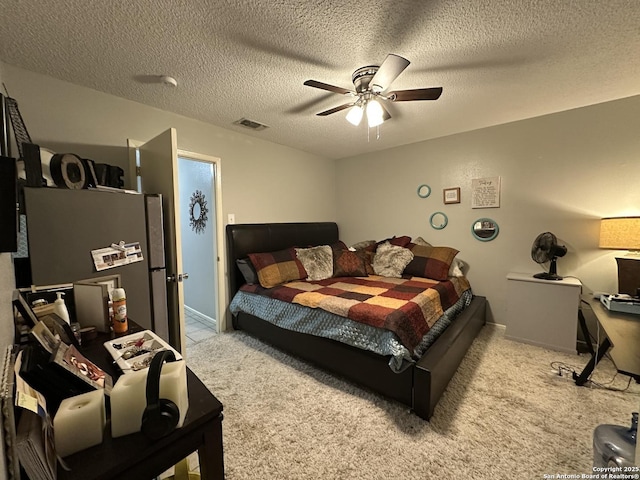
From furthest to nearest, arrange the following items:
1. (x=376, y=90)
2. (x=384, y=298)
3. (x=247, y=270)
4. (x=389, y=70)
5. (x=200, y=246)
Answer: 1. (x=200, y=246)
2. (x=247, y=270)
3. (x=384, y=298)
4. (x=376, y=90)
5. (x=389, y=70)

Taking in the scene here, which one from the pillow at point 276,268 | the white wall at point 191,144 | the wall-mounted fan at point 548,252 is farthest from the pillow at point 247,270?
the wall-mounted fan at point 548,252

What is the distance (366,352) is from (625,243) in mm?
2379

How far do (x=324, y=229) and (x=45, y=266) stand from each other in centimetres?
325

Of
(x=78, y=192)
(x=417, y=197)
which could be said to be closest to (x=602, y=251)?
(x=417, y=197)

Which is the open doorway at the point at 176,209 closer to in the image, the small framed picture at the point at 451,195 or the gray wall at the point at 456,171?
the gray wall at the point at 456,171

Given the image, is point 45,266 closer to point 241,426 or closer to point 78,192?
point 78,192

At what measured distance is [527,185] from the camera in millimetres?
2902

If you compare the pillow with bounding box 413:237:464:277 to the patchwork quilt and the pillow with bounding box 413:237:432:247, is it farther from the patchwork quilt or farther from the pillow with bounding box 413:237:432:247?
the pillow with bounding box 413:237:432:247

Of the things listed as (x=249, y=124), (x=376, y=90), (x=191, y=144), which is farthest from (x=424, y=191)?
(x=191, y=144)

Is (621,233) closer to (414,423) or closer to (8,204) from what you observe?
(414,423)

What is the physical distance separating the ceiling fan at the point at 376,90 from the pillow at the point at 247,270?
190 centimetres

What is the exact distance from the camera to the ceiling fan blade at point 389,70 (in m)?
1.44

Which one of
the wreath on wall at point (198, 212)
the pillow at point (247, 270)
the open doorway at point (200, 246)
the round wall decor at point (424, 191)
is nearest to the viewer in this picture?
the pillow at point (247, 270)

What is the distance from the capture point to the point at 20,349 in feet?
2.67
